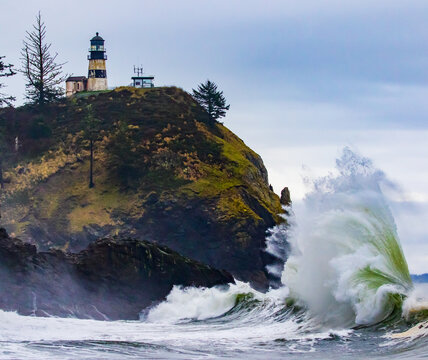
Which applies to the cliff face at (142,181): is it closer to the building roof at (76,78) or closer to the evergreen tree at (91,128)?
the evergreen tree at (91,128)

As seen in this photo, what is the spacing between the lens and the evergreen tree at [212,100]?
96556 millimetres

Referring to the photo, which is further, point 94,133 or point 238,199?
point 94,133

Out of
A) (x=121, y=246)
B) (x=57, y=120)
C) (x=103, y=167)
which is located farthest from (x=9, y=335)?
(x=57, y=120)

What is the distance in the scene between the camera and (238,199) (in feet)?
274

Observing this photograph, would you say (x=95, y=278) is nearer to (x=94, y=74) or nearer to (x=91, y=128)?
(x=91, y=128)

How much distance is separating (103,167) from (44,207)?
21.9 feet

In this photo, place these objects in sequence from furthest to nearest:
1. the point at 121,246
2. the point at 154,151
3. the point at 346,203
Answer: the point at 154,151
the point at 121,246
the point at 346,203

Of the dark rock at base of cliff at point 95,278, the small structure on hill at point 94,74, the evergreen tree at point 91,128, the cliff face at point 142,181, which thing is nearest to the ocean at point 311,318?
the dark rock at base of cliff at point 95,278

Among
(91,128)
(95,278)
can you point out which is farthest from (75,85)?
(95,278)

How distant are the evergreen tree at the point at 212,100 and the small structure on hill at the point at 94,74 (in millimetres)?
10192

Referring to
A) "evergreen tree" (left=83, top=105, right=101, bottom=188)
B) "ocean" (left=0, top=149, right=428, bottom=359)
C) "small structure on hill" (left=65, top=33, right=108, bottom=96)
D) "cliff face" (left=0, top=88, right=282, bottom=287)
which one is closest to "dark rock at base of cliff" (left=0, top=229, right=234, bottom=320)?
"ocean" (left=0, top=149, right=428, bottom=359)

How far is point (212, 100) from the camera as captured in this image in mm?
97062

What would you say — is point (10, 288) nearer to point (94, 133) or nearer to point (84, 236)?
point (84, 236)

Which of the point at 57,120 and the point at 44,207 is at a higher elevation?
the point at 57,120
